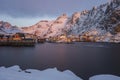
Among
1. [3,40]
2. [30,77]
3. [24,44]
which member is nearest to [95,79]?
[30,77]

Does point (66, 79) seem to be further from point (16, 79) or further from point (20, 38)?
point (20, 38)

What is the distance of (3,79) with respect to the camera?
21781mm

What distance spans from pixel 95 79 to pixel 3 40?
126 metres

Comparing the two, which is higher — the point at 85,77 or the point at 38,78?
the point at 38,78

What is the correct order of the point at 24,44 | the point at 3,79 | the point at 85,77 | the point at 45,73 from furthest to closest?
the point at 24,44
the point at 85,77
the point at 45,73
the point at 3,79

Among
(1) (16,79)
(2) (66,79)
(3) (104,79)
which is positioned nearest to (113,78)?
(3) (104,79)

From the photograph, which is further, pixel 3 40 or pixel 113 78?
pixel 3 40

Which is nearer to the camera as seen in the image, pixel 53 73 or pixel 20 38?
pixel 53 73

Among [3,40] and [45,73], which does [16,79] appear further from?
[3,40]

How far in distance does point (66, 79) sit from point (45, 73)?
156 inches

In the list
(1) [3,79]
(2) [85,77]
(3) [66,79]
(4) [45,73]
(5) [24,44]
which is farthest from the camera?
(5) [24,44]

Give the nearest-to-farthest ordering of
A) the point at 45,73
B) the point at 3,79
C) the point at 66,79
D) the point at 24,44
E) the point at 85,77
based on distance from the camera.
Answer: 1. the point at 3,79
2. the point at 66,79
3. the point at 45,73
4. the point at 85,77
5. the point at 24,44

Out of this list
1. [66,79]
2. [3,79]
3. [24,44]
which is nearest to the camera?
[3,79]

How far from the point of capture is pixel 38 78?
23.1 meters
